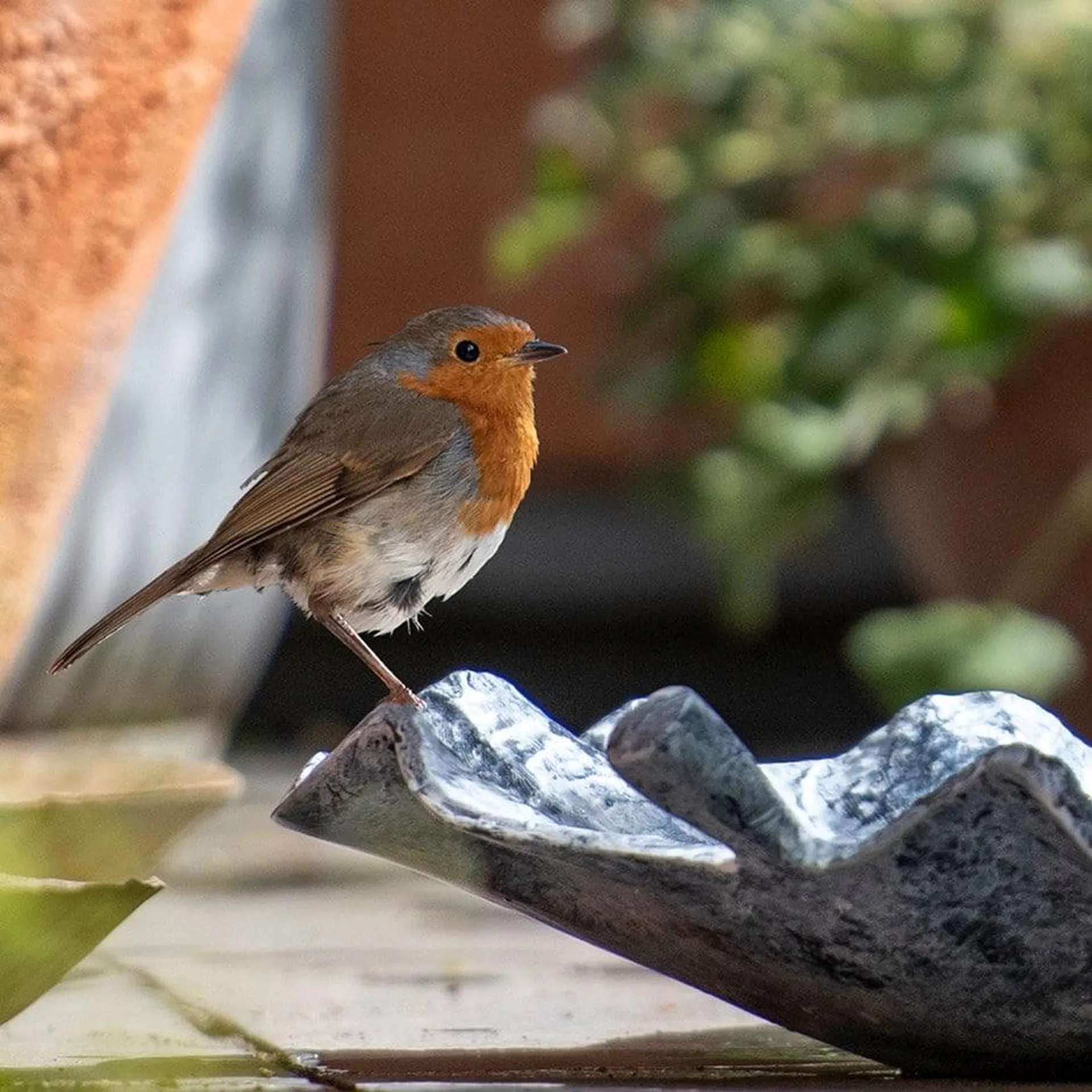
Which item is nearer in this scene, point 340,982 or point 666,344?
point 340,982

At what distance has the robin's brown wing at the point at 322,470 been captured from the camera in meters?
1.75

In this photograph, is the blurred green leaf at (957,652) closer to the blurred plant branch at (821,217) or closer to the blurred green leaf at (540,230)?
the blurred plant branch at (821,217)

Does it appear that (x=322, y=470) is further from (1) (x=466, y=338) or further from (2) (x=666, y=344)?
(2) (x=666, y=344)

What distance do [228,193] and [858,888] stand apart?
1258 mm

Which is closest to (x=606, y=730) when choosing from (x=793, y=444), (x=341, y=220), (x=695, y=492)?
(x=793, y=444)

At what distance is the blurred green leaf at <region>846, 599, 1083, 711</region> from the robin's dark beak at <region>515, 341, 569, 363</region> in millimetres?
1468

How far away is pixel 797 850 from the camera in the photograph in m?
0.98

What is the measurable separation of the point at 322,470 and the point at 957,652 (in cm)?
163

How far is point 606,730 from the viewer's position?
4.48ft

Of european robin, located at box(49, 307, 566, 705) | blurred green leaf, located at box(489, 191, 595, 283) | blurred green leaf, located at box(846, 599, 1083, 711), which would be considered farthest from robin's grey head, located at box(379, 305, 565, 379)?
blurred green leaf, located at box(489, 191, 595, 283)

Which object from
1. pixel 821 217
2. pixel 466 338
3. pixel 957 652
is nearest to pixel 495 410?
pixel 466 338

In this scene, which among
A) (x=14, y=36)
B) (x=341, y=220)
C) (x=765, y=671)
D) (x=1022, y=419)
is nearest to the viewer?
(x=14, y=36)

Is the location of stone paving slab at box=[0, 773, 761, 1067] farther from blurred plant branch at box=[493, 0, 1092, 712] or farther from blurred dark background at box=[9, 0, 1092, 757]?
blurred plant branch at box=[493, 0, 1092, 712]

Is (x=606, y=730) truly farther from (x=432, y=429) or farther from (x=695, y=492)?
(x=695, y=492)
